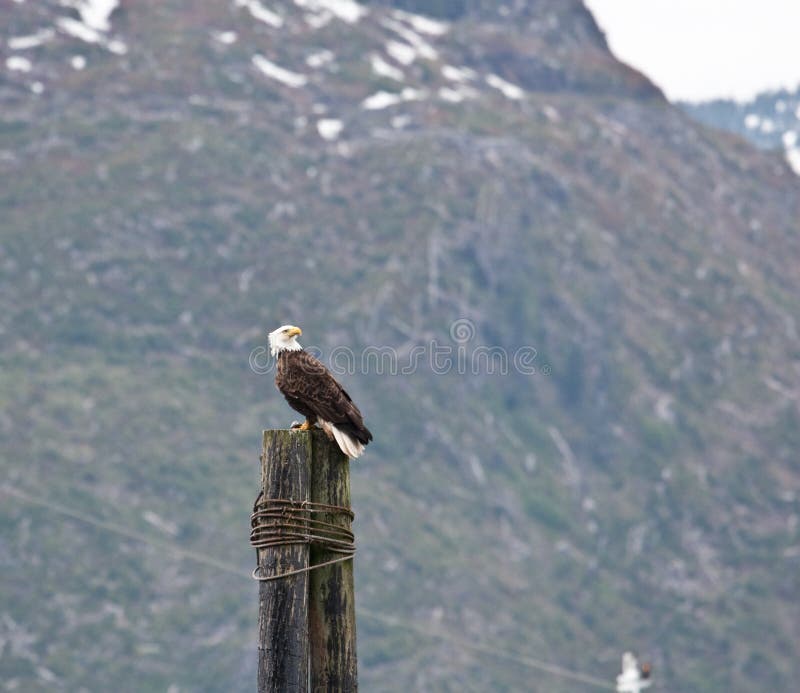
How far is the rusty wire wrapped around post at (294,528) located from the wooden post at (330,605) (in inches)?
1.9

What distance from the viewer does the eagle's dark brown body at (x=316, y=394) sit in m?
11.9

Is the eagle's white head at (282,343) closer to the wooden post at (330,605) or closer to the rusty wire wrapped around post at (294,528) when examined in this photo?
the wooden post at (330,605)

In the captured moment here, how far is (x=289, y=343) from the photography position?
1397cm

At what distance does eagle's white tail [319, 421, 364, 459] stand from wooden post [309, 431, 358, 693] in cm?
21

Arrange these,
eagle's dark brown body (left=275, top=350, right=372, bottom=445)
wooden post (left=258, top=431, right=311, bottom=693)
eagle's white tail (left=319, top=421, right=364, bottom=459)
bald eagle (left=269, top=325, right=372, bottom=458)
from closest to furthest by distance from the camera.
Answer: wooden post (left=258, top=431, right=311, bottom=693)
eagle's white tail (left=319, top=421, right=364, bottom=459)
bald eagle (left=269, top=325, right=372, bottom=458)
eagle's dark brown body (left=275, top=350, right=372, bottom=445)

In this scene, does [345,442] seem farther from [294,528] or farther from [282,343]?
[282,343]

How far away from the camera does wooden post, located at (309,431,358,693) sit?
10.7 meters

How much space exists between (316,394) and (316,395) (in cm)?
2

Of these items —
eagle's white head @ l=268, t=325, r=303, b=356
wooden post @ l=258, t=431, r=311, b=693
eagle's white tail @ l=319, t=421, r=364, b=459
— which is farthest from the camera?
eagle's white head @ l=268, t=325, r=303, b=356

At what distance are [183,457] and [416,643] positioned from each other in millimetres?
33874

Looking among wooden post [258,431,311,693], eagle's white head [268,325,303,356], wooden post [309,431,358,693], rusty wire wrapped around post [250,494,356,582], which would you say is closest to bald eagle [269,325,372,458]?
eagle's white head [268,325,303,356]

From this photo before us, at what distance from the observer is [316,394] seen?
12.7 meters

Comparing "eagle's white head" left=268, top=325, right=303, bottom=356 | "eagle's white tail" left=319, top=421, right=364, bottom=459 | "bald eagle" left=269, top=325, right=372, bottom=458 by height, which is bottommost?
"eagle's white tail" left=319, top=421, right=364, bottom=459

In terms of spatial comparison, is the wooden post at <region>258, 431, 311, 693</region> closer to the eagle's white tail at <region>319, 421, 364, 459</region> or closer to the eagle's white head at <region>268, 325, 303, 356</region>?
the eagle's white tail at <region>319, 421, 364, 459</region>
